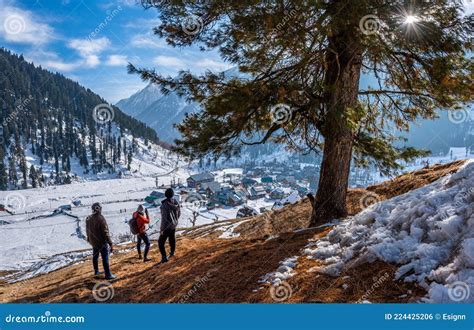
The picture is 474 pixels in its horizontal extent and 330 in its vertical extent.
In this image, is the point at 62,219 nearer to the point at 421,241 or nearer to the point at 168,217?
the point at 168,217

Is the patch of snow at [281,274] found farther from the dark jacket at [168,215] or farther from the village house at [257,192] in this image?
the village house at [257,192]

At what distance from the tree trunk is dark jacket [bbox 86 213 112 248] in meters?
4.99

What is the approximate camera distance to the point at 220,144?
6.55 meters

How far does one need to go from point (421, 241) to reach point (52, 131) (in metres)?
157

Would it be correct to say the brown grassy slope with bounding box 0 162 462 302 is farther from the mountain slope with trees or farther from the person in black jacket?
the mountain slope with trees

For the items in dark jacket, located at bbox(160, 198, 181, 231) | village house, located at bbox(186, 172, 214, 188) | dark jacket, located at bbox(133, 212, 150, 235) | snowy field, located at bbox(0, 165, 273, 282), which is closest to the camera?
dark jacket, located at bbox(160, 198, 181, 231)

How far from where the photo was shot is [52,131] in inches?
5349

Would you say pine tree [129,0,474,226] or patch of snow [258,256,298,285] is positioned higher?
pine tree [129,0,474,226]

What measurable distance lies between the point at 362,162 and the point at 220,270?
4855mm

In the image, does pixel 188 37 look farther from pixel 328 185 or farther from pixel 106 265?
pixel 106 265

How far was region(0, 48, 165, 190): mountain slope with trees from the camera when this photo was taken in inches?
4510

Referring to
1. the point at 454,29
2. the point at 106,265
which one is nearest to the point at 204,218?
the point at 106,265

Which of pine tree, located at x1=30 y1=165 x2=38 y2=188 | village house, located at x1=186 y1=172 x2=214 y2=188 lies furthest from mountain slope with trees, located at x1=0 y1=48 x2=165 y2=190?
village house, located at x1=186 y1=172 x2=214 y2=188

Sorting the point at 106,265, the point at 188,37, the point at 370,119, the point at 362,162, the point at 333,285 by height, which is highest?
the point at 188,37
